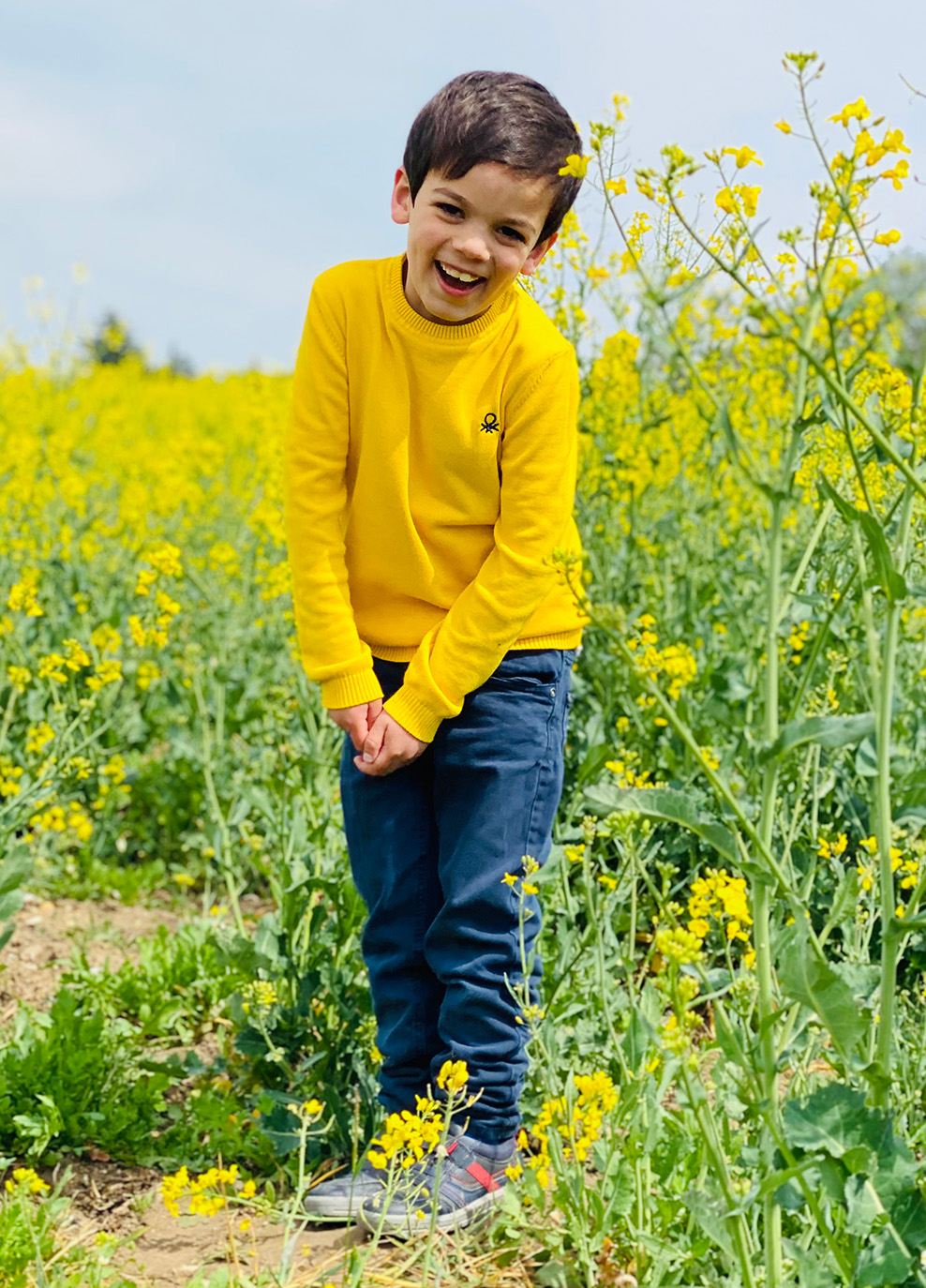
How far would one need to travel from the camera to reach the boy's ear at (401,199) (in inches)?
81.9

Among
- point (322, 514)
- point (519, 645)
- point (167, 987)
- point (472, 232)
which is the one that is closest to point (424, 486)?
point (322, 514)

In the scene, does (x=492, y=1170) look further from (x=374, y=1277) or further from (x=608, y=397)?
(x=608, y=397)

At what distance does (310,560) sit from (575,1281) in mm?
1119

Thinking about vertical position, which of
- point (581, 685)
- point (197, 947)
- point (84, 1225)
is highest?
point (581, 685)

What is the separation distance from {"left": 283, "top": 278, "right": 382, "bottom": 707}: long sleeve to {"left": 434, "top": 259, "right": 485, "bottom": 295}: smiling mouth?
212 millimetres

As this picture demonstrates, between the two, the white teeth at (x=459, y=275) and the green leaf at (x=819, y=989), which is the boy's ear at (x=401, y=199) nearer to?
the white teeth at (x=459, y=275)

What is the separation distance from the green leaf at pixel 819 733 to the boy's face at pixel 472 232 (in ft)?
3.20

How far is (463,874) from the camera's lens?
6.77ft

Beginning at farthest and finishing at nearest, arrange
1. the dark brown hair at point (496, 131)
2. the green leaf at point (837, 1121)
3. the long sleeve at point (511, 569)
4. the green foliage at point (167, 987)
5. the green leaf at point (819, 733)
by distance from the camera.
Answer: the green foliage at point (167, 987) → the long sleeve at point (511, 569) → the dark brown hair at point (496, 131) → the green leaf at point (837, 1121) → the green leaf at point (819, 733)

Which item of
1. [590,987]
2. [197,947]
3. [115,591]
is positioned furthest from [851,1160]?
[115,591]

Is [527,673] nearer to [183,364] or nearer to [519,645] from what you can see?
[519,645]

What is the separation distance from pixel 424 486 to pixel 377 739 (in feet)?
1.34

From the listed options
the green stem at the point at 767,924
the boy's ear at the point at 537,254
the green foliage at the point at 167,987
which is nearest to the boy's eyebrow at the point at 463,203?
the boy's ear at the point at 537,254

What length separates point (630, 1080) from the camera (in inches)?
74.4
